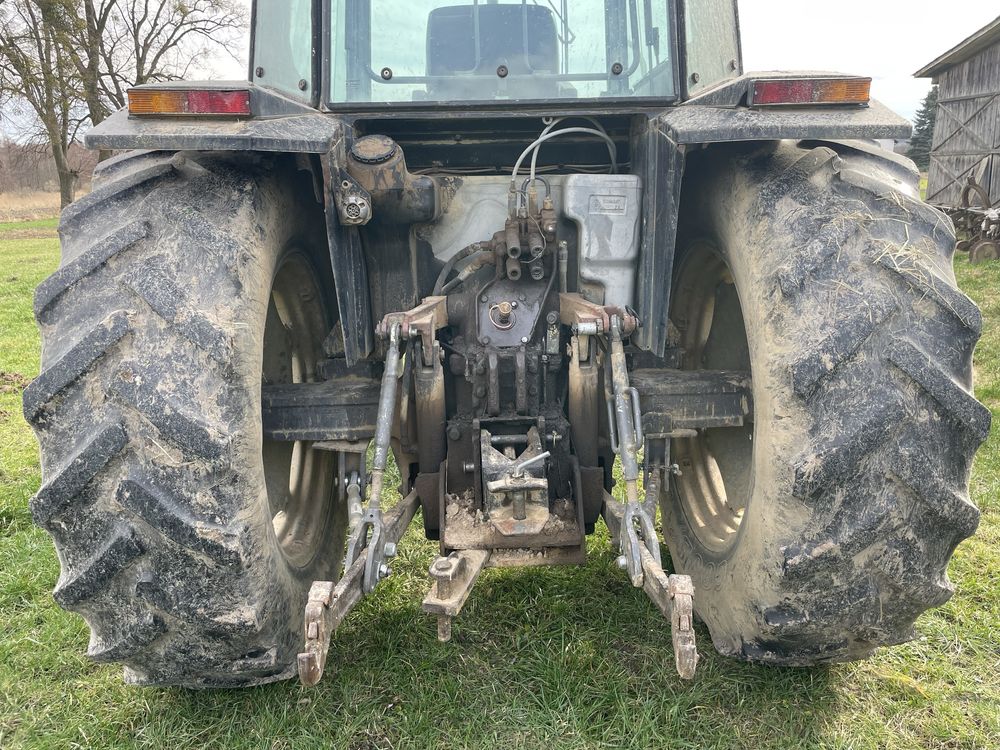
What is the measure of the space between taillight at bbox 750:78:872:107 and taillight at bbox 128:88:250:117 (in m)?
1.39

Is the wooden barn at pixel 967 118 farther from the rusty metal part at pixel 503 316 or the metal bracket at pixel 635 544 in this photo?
the metal bracket at pixel 635 544

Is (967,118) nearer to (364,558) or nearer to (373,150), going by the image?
(373,150)

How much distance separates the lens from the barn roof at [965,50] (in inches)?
605

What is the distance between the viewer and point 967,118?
1667 centimetres

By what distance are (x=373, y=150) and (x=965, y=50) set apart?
59.0 ft

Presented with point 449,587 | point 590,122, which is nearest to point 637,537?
point 449,587

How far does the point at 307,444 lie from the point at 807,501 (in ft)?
6.27

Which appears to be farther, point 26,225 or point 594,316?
point 26,225

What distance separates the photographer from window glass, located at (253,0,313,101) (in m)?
2.80

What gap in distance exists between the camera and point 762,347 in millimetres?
2080

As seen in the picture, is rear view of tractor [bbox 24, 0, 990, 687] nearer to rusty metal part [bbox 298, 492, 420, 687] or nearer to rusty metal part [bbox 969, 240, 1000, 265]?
rusty metal part [bbox 298, 492, 420, 687]

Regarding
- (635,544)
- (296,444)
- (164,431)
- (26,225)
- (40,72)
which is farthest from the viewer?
(26,225)

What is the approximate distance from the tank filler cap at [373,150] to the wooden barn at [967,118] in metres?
15.5

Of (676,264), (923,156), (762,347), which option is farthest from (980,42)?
(923,156)
